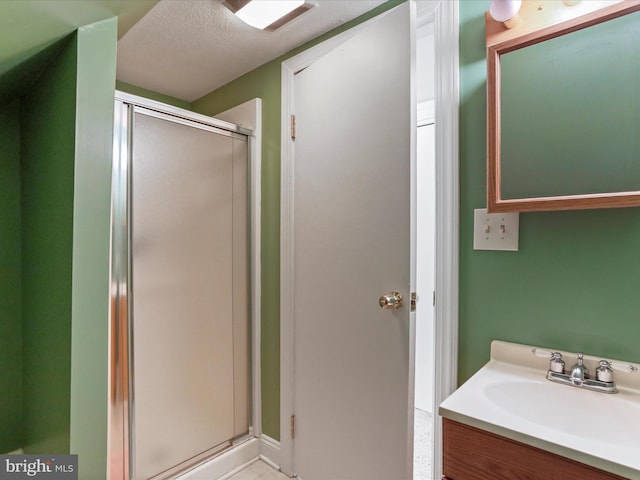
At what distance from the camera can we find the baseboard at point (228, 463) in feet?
5.55

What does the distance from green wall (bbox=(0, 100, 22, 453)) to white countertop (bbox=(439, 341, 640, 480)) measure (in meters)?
1.72

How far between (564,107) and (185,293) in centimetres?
166

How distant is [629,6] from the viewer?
2.93 feet

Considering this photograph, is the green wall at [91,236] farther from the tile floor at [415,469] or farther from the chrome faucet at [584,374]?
the chrome faucet at [584,374]

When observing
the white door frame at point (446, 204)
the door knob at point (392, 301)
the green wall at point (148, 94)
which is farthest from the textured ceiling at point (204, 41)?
the door knob at point (392, 301)

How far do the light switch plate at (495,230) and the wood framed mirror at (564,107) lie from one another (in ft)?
0.29

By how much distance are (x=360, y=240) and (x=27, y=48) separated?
1.22 m

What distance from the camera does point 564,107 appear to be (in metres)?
1.02

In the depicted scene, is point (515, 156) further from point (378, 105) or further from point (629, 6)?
point (378, 105)

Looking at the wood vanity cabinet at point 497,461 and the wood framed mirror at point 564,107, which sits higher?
the wood framed mirror at point 564,107

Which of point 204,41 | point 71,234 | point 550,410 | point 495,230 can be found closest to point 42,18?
point 71,234

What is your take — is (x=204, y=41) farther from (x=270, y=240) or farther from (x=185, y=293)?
(x=185, y=293)

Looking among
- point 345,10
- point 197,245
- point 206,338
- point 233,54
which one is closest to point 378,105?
point 345,10

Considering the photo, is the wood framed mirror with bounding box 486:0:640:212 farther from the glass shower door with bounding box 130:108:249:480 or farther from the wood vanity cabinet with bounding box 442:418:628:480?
the glass shower door with bounding box 130:108:249:480
